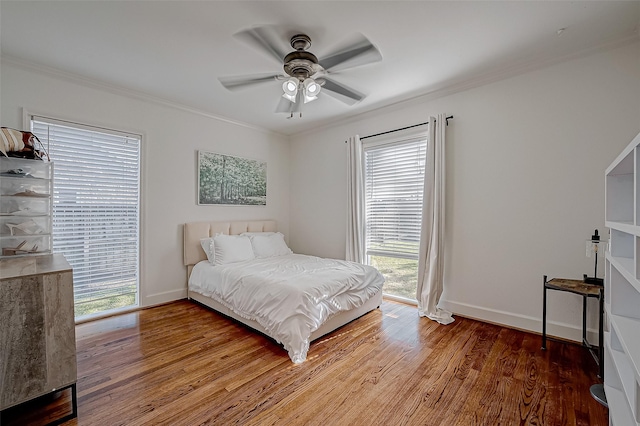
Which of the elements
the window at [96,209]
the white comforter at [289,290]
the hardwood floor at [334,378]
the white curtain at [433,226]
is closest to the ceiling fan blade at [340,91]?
the white curtain at [433,226]

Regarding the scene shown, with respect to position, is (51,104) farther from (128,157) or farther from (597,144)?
(597,144)

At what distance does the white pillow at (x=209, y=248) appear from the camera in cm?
358

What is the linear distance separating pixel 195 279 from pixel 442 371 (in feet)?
9.85

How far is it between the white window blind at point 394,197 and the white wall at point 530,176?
15.2 inches

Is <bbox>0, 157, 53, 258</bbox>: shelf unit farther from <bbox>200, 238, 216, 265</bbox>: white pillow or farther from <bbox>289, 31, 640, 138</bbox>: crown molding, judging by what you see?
<bbox>289, 31, 640, 138</bbox>: crown molding

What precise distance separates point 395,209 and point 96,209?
3.66 meters

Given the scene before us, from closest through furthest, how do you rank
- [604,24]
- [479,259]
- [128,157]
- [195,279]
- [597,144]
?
[604,24]
[597,144]
[479,259]
[128,157]
[195,279]

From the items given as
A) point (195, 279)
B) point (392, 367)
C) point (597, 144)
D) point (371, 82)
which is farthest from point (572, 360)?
point (195, 279)

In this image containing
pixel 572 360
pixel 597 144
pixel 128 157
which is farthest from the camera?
pixel 128 157

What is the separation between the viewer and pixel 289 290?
249 cm

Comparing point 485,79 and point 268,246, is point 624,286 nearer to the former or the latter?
point 485,79

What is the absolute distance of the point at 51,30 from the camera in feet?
7.23

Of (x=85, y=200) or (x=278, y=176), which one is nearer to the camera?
(x=85, y=200)

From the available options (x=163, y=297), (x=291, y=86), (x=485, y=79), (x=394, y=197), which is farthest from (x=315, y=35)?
(x=163, y=297)
